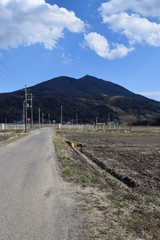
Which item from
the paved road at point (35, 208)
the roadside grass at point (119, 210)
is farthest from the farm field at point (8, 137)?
the roadside grass at point (119, 210)

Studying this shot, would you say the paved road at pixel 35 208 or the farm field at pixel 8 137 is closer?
the paved road at pixel 35 208

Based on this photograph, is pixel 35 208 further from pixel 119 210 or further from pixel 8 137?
pixel 8 137

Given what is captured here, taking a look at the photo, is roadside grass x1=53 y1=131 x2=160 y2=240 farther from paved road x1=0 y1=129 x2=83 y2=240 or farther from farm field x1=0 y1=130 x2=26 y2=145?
farm field x1=0 y1=130 x2=26 y2=145

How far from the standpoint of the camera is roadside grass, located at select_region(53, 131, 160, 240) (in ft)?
16.6

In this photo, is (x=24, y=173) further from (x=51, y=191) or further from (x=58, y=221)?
(x=58, y=221)

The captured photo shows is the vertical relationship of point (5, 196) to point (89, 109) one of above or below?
below

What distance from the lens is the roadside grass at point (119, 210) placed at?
5.05 metres

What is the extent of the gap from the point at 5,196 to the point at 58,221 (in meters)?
2.39

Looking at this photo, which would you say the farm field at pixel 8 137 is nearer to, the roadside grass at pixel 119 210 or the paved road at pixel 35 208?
the paved road at pixel 35 208

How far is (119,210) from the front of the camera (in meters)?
6.45

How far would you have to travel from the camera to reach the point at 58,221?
559cm

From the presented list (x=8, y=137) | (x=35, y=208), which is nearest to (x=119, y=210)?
(x=35, y=208)

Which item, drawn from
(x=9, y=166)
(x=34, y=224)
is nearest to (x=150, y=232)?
(x=34, y=224)

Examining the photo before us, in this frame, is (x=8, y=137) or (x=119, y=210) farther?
(x=8, y=137)
